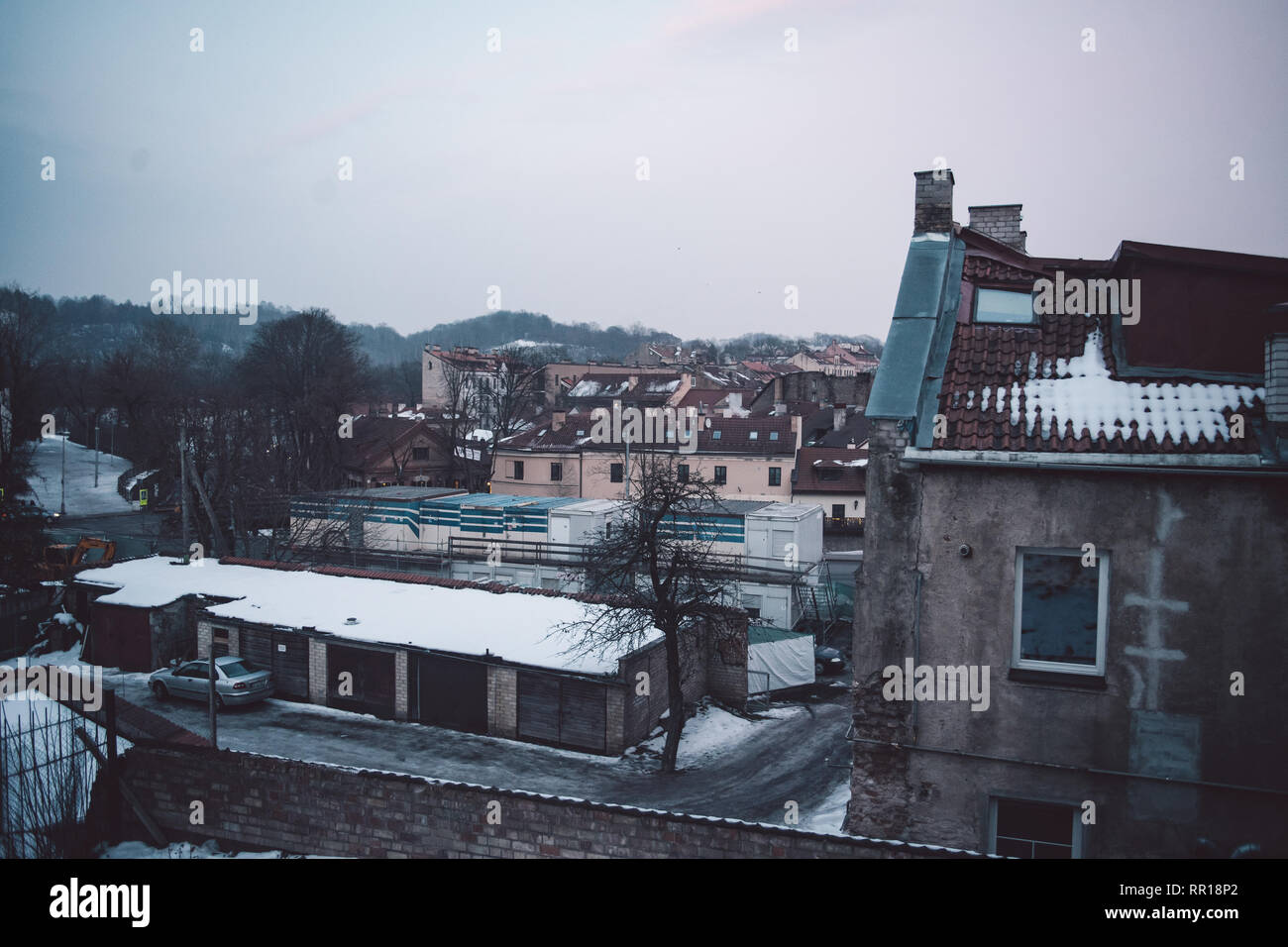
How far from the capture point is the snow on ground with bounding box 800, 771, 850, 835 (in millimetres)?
14727

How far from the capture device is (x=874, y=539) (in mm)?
9266

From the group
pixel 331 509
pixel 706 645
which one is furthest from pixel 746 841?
pixel 331 509

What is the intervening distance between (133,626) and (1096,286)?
1040 inches

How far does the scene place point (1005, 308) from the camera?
10211 mm

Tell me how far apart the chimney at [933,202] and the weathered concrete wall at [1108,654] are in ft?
11.4

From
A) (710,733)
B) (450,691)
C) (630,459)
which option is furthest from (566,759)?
(630,459)

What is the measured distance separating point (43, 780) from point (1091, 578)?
11254 millimetres

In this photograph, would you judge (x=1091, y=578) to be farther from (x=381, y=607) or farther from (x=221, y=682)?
(x=221, y=682)

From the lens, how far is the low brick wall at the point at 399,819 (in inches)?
326

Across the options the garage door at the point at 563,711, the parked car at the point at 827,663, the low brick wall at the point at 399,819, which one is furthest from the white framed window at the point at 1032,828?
the parked car at the point at 827,663

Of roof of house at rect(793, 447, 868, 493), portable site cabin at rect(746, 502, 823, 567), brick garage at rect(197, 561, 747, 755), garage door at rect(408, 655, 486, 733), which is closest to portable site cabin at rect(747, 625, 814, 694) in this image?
brick garage at rect(197, 561, 747, 755)

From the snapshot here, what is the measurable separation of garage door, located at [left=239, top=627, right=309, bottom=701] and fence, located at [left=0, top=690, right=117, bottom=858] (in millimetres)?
12650

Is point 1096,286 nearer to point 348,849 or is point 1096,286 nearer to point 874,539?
point 874,539

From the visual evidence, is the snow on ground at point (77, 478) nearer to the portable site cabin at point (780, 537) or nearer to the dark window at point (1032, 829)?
the portable site cabin at point (780, 537)
